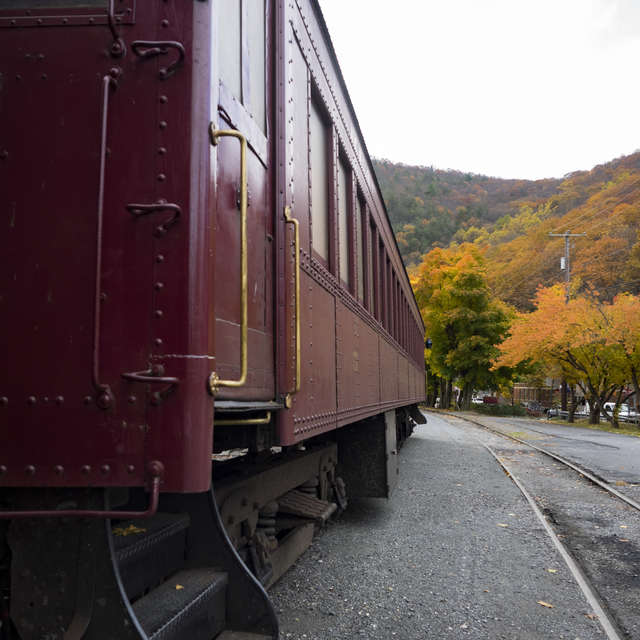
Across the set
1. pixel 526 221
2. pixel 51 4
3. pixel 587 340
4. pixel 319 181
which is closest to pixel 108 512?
pixel 51 4

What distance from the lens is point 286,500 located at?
4.09 meters

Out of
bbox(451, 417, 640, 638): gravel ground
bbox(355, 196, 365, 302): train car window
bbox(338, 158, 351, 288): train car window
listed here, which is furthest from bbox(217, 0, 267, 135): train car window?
bbox(451, 417, 640, 638): gravel ground

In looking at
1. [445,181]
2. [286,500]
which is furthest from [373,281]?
[445,181]

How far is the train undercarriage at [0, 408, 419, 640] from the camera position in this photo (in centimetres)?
171

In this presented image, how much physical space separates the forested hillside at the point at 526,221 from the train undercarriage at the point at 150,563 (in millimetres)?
24883

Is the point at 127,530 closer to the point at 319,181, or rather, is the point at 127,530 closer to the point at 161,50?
the point at 161,50

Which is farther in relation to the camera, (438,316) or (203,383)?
(438,316)

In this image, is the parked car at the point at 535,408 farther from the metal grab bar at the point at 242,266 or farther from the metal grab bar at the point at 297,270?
the metal grab bar at the point at 242,266

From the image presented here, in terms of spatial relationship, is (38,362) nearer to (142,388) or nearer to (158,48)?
(142,388)

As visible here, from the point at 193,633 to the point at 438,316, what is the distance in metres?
33.8

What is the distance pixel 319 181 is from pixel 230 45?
4.77 ft

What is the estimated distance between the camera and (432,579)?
4211mm

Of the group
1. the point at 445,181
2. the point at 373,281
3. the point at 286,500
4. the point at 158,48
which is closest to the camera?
→ the point at 158,48

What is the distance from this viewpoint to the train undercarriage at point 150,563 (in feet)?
5.59
